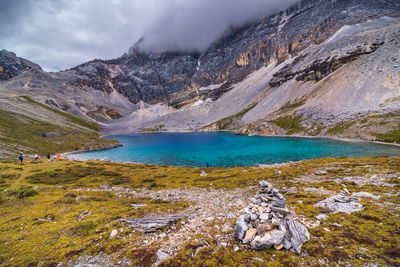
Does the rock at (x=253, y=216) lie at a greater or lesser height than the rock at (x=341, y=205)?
greater

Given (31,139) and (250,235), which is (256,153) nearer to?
(250,235)

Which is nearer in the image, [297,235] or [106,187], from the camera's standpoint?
[297,235]

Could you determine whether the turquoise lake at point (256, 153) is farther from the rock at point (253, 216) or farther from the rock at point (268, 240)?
the rock at point (268, 240)

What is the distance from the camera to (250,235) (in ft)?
35.7

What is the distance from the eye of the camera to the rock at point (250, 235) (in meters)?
10.8

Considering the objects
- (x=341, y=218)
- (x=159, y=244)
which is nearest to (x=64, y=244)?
(x=159, y=244)

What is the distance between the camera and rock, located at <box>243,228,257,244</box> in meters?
10.8

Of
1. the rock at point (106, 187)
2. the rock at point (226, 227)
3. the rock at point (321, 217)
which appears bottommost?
the rock at point (106, 187)

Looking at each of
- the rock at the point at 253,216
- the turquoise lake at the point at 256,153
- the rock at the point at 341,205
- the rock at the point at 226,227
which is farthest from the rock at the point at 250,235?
the turquoise lake at the point at 256,153

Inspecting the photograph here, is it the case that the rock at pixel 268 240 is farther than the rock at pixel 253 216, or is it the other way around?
the rock at pixel 253 216

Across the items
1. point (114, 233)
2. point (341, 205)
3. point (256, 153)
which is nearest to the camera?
point (114, 233)

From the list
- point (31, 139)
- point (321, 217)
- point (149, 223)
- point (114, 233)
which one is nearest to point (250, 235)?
point (321, 217)

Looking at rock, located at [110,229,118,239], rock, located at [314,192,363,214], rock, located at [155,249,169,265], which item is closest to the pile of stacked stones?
rock, located at [155,249,169,265]

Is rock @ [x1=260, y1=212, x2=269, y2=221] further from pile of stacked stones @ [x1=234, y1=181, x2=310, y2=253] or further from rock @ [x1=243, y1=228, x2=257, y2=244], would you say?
rock @ [x1=243, y1=228, x2=257, y2=244]
